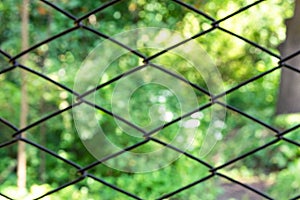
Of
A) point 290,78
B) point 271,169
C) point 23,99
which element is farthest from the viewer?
point 290,78

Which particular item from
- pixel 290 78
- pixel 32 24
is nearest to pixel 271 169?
pixel 290 78

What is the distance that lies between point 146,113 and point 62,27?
2.07 ft

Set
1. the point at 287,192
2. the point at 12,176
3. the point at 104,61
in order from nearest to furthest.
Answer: the point at 104,61 → the point at 287,192 → the point at 12,176

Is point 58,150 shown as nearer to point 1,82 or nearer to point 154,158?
point 1,82

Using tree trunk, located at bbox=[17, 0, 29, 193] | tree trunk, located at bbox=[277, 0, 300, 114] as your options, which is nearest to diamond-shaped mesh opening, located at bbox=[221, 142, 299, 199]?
tree trunk, located at bbox=[277, 0, 300, 114]

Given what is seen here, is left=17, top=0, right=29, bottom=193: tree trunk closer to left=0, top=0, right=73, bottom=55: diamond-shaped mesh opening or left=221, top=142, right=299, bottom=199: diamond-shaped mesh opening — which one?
left=0, top=0, right=73, bottom=55: diamond-shaped mesh opening

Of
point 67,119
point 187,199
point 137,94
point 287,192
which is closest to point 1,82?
point 67,119

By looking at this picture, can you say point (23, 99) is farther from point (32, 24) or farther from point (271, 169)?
point (271, 169)

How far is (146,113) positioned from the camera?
2.39 metres

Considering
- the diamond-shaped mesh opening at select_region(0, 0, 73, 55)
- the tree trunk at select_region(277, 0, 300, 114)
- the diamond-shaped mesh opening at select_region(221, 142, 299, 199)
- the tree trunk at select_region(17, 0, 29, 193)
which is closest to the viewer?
the tree trunk at select_region(17, 0, 29, 193)

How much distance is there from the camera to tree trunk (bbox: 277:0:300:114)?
2842 mm

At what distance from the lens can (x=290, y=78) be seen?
3.41 meters

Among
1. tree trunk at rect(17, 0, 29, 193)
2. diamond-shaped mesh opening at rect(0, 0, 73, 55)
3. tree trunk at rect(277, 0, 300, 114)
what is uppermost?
tree trunk at rect(277, 0, 300, 114)

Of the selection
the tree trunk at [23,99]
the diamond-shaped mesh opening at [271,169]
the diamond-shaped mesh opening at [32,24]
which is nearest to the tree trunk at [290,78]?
the diamond-shaped mesh opening at [271,169]
